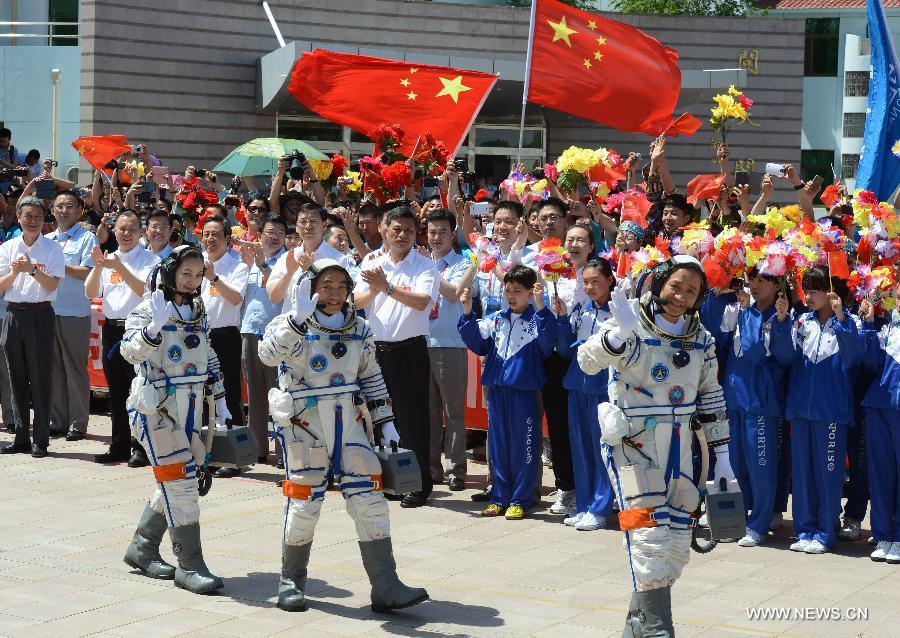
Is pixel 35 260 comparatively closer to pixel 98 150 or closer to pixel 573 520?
pixel 98 150

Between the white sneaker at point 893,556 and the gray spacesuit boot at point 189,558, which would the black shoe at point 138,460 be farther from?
the white sneaker at point 893,556

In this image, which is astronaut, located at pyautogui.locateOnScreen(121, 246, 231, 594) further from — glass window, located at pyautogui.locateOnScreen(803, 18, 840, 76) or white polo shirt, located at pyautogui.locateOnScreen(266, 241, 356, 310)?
glass window, located at pyautogui.locateOnScreen(803, 18, 840, 76)

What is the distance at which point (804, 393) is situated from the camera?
28.3 ft

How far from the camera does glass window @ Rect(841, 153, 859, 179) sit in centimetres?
3632

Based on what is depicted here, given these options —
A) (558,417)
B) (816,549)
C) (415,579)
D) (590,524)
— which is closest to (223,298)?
(558,417)

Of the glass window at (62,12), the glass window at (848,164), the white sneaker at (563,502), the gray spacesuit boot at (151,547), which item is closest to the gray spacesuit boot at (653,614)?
the gray spacesuit boot at (151,547)

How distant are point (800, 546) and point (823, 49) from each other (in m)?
30.5

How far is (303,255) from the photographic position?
9.95 meters

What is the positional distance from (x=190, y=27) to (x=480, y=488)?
1726 centimetres

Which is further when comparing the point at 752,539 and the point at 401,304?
the point at 401,304

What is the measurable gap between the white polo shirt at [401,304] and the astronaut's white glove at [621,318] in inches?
133

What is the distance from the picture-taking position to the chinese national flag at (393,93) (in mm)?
13469

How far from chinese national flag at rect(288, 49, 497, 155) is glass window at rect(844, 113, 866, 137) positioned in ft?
80.4

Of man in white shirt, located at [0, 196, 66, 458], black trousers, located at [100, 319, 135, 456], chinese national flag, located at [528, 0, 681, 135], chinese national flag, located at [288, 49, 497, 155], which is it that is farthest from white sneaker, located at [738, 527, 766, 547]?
man in white shirt, located at [0, 196, 66, 458]
